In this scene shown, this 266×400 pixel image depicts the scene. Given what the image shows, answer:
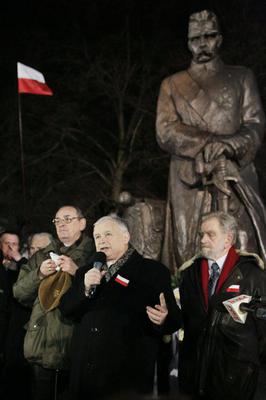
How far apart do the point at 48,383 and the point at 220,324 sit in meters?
1.52

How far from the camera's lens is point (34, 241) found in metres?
7.20

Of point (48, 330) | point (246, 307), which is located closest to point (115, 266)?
point (48, 330)

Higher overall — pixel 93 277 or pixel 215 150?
pixel 215 150

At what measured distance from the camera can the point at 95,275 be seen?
4.77 meters

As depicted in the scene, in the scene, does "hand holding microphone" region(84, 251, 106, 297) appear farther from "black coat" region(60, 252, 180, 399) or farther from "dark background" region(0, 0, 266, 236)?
"dark background" region(0, 0, 266, 236)

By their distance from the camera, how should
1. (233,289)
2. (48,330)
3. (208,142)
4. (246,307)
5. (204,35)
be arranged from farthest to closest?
(204,35), (208,142), (48,330), (233,289), (246,307)

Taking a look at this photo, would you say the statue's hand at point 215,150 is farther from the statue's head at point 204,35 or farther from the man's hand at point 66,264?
the man's hand at point 66,264

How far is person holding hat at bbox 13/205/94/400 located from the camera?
5.61 meters

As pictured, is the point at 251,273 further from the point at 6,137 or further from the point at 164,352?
the point at 6,137

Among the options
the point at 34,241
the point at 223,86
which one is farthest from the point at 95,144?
the point at 34,241

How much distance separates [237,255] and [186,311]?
1.79ft

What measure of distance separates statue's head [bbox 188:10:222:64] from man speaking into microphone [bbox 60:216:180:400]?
447cm

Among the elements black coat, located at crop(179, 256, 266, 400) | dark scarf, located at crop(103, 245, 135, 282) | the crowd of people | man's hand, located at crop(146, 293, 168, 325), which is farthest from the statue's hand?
man's hand, located at crop(146, 293, 168, 325)

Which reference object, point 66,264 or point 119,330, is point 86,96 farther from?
point 119,330
